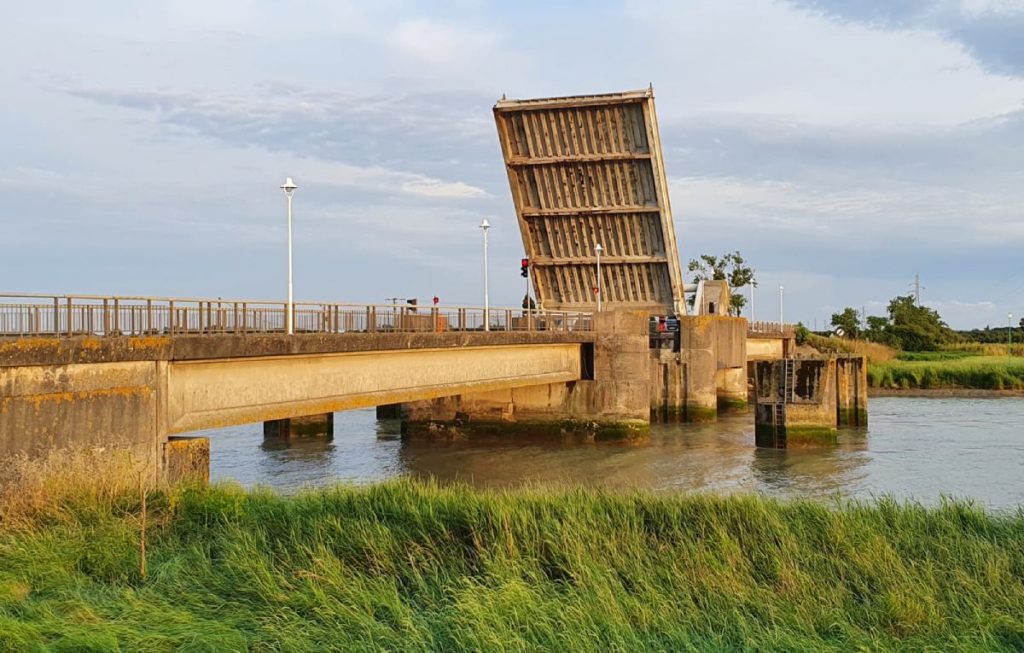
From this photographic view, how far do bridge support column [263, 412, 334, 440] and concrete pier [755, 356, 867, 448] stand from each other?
1288 cm

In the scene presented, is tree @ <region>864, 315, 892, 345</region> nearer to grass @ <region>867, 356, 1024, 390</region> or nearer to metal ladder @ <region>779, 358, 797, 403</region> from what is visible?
grass @ <region>867, 356, 1024, 390</region>

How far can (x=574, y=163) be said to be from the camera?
35375 millimetres

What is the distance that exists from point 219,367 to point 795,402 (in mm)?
17086

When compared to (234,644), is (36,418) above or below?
above

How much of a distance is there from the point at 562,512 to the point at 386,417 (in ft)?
87.2

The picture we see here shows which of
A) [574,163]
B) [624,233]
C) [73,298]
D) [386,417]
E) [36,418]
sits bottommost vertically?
[386,417]

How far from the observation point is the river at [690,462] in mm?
21453

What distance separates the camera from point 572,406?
98.6 ft

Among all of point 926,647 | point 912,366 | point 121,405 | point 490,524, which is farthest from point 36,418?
point 912,366

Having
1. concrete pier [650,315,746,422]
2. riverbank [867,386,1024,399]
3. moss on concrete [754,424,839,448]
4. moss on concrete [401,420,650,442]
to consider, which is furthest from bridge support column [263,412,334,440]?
riverbank [867,386,1024,399]

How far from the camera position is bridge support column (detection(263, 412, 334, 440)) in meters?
30.8

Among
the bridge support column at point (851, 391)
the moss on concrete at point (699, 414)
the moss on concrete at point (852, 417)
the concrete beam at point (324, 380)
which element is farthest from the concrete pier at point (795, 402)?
the moss on concrete at point (699, 414)

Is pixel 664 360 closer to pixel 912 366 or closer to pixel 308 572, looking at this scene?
pixel 912 366

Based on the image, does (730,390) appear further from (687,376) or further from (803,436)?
(803,436)
